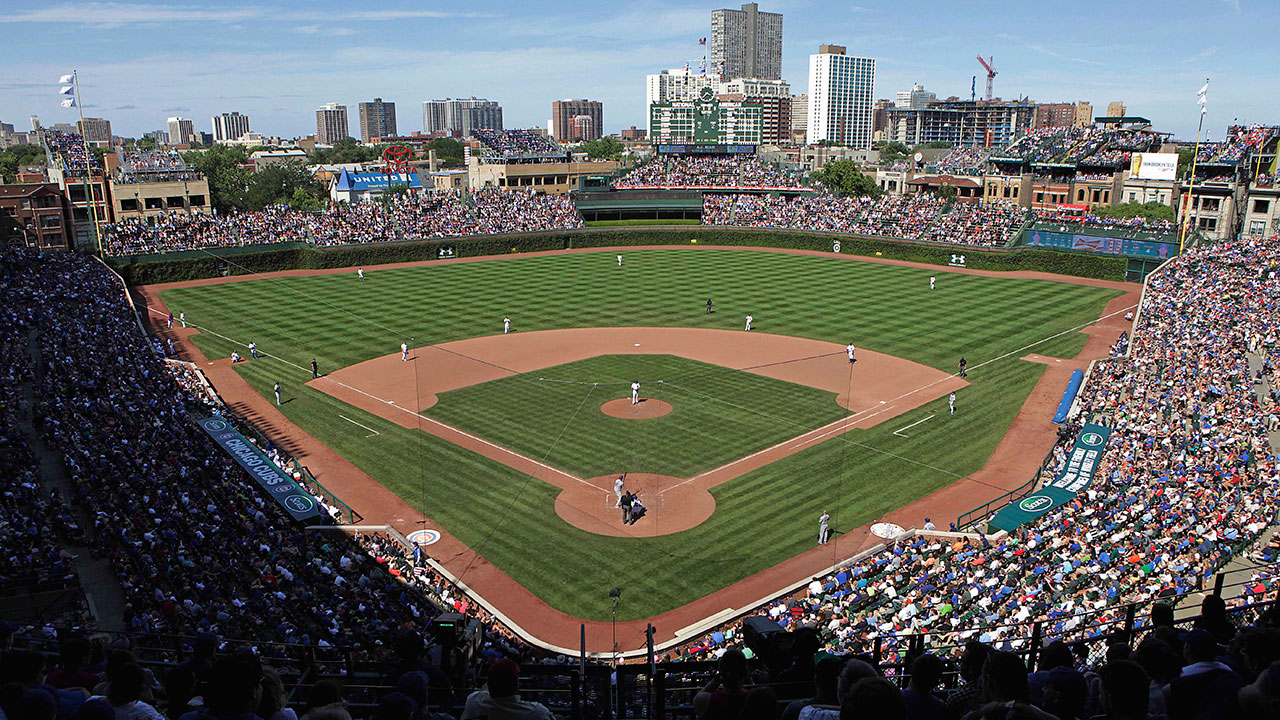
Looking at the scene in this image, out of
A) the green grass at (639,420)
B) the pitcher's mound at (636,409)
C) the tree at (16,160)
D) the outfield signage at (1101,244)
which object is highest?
the tree at (16,160)

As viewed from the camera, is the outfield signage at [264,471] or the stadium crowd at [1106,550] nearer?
the stadium crowd at [1106,550]

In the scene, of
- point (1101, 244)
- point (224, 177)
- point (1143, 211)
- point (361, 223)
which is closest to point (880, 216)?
point (1101, 244)

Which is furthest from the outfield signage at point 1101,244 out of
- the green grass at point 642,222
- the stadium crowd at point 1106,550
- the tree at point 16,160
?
the tree at point 16,160

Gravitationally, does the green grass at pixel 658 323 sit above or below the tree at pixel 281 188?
below

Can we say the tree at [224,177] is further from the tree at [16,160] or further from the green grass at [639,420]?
the green grass at [639,420]

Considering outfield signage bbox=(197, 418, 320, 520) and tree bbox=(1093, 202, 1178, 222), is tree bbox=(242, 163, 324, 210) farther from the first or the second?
tree bbox=(1093, 202, 1178, 222)

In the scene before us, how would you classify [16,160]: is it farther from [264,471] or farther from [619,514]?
[619,514]

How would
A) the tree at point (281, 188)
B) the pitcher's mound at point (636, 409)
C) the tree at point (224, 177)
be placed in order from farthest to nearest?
the tree at point (281, 188) → the tree at point (224, 177) → the pitcher's mound at point (636, 409)
